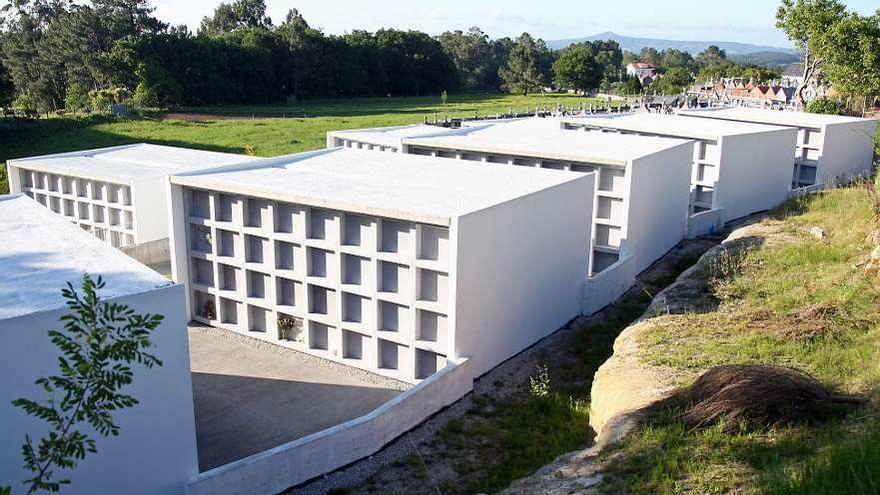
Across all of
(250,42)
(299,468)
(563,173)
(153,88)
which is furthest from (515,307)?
(250,42)

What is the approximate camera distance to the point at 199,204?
1964cm

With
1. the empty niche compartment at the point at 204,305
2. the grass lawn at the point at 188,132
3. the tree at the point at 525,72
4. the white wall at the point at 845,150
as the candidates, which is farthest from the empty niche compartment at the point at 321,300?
the tree at the point at 525,72

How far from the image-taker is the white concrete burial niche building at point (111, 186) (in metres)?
24.4

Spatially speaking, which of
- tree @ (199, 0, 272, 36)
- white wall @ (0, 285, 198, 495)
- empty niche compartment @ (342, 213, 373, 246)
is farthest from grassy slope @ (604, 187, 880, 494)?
tree @ (199, 0, 272, 36)

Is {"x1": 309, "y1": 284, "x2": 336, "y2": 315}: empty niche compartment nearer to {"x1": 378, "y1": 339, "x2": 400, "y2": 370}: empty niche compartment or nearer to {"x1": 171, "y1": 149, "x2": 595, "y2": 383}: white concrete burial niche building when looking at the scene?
{"x1": 171, "y1": 149, "x2": 595, "y2": 383}: white concrete burial niche building

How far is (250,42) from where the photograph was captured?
3214 inches

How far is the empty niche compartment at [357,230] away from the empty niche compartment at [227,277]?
12.4ft

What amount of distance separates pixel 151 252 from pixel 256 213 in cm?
712

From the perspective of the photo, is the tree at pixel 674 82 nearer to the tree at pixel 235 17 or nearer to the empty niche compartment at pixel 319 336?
the tree at pixel 235 17

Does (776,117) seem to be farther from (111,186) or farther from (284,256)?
(111,186)

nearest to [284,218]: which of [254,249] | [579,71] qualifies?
[254,249]

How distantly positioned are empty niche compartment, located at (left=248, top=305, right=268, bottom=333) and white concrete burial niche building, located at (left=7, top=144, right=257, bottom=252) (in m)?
7.17

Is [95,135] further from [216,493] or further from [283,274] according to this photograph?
[216,493]

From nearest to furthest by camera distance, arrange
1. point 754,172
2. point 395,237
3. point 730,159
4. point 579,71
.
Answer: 1. point 395,237
2. point 730,159
3. point 754,172
4. point 579,71
